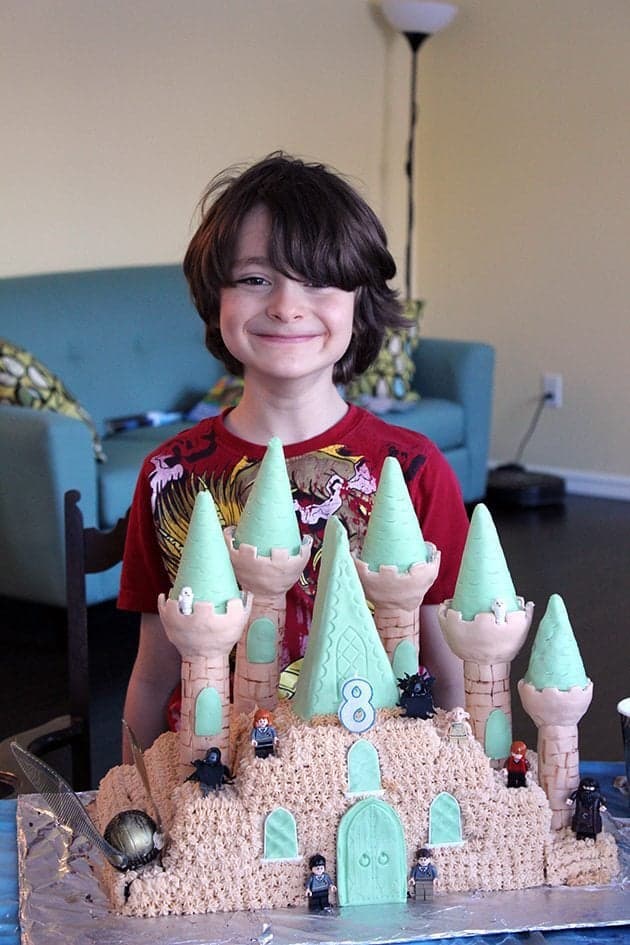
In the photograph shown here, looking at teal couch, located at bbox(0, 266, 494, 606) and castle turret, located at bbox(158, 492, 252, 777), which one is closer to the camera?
castle turret, located at bbox(158, 492, 252, 777)

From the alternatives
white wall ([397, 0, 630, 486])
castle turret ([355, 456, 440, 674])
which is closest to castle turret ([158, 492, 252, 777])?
castle turret ([355, 456, 440, 674])

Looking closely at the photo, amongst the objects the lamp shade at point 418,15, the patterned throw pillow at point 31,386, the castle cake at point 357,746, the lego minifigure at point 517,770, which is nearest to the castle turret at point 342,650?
the castle cake at point 357,746

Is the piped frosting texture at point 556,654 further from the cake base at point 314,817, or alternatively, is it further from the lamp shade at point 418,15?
the lamp shade at point 418,15

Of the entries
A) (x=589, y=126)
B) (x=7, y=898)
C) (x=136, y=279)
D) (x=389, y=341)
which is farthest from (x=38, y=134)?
(x=7, y=898)

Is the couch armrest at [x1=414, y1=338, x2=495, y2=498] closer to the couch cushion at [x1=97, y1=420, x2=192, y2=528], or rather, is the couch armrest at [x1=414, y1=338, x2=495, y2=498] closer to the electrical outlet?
the electrical outlet

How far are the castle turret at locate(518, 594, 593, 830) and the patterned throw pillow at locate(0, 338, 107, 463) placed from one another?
279 centimetres

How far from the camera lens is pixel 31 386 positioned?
3.88m

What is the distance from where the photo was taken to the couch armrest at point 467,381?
5.10m

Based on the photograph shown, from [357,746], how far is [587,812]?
0.21 meters

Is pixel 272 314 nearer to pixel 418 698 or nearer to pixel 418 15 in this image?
pixel 418 698

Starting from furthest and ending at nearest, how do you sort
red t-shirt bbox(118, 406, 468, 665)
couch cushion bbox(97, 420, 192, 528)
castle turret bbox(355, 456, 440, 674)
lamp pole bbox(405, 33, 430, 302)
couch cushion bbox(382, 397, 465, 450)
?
lamp pole bbox(405, 33, 430, 302) < couch cushion bbox(382, 397, 465, 450) < couch cushion bbox(97, 420, 192, 528) < red t-shirt bbox(118, 406, 468, 665) < castle turret bbox(355, 456, 440, 674)

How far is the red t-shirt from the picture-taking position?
1.49 metres

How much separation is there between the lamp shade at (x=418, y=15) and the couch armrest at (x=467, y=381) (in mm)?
1270

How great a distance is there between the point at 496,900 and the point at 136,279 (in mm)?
3901
